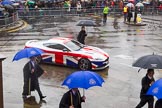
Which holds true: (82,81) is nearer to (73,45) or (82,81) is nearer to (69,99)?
(69,99)

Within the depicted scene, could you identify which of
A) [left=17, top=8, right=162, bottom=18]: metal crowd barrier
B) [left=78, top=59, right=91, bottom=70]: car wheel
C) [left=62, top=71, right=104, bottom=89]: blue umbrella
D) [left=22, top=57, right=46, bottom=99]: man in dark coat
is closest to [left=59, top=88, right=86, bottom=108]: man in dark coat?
[left=62, top=71, right=104, bottom=89]: blue umbrella

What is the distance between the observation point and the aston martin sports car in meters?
18.8

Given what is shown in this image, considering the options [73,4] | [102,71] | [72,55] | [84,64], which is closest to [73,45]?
[72,55]

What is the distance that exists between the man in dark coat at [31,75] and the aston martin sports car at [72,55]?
4911 mm

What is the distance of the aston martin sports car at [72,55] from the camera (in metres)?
18.8

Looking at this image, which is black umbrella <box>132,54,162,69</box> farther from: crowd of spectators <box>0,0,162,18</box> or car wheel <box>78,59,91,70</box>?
crowd of spectators <box>0,0,162,18</box>

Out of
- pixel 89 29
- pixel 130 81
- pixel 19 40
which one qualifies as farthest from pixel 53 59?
pixel 89 29

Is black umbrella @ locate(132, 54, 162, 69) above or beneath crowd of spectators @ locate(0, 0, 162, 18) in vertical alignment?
beneath

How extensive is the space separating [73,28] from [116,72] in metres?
16.4

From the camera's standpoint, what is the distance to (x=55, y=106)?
13.8 m

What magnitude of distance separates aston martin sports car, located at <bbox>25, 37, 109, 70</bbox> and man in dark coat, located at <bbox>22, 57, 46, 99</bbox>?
16.1 ft

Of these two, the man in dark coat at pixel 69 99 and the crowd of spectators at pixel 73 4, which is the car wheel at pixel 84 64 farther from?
the crowd of spectators at pixel 73 4

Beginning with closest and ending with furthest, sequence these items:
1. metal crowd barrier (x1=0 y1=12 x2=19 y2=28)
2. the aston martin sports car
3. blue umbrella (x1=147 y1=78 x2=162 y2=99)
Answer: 1. blue umbrella (x1=147 y1=78 x2=162 y2=99)
2. the aston martin sports car
3. metal crowd barrier (x1=0 y1=12 x2=19 y2=28)

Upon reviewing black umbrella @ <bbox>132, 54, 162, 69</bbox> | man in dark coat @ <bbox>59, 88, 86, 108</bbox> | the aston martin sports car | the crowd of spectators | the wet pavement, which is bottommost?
the wet pavement
